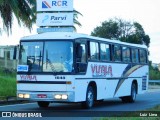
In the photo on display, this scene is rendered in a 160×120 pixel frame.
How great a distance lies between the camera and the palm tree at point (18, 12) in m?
26.8

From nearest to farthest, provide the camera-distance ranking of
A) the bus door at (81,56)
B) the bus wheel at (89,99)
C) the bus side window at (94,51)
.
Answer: the bus door at (81,56) → the bus wheel at (89,99) → the bus side window at (94,51)

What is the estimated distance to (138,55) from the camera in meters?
27.9

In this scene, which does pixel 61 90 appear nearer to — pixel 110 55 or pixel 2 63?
pixel 110 55

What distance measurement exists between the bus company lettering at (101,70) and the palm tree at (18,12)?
21.5ft

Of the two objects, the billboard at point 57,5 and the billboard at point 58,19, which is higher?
the billboard at point 57,5

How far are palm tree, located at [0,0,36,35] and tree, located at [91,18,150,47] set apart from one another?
46.7m

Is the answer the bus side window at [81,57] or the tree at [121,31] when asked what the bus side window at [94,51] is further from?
the tree at [121,31]

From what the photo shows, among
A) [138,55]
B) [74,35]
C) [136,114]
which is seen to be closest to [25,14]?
[138,55]

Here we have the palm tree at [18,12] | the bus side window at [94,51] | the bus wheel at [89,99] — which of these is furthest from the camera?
the palm tree at [18,12]

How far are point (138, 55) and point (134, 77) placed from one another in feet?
4.53

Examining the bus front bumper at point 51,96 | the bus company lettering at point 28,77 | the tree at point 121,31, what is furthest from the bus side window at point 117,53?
the tree at point 121,31

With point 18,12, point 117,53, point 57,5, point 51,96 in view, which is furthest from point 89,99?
point 57,5

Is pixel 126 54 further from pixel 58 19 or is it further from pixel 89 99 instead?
pixel 58 19

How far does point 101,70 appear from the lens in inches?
891
